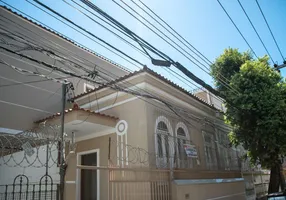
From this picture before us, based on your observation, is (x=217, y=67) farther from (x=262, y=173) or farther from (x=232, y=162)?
(x=262, y=173)

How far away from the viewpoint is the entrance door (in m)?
9.27

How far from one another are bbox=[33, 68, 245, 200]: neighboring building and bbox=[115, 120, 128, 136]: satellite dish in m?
0.15

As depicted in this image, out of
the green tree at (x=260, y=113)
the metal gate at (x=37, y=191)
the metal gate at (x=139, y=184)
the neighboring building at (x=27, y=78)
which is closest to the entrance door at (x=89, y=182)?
the metal gate at (x=37, y=191)

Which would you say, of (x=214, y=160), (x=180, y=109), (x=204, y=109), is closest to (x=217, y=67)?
(x=204, y=109)

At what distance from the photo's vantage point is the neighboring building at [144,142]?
298 inches

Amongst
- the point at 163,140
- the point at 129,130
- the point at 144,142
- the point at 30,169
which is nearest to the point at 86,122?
the point at 129,130

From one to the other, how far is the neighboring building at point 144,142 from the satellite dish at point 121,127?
0.49 ft

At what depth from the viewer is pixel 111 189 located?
19.1 ft

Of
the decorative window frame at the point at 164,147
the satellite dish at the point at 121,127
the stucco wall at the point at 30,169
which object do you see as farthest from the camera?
the satellite dish at the point at 121,127

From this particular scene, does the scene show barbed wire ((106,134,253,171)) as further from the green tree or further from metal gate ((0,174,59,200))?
metal gate ((0,174,59,200))

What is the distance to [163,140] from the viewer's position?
9.08m

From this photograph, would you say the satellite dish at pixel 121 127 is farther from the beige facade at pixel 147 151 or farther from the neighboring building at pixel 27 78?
the neighboring building at pixel 27 78

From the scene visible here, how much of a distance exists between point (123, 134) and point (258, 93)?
5.85m

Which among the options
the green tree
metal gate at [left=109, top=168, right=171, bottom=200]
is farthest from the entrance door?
the green tree
